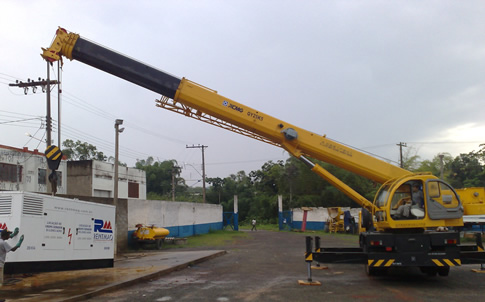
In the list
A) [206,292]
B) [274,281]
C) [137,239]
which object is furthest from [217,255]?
[206,292]

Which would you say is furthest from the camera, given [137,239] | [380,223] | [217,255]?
[137,239]

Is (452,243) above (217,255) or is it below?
above

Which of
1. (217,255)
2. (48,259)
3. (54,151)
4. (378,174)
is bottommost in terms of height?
(217,255)

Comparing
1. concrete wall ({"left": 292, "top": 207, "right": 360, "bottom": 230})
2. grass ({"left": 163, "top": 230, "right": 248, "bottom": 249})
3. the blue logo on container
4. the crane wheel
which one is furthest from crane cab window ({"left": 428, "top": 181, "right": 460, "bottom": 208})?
concrete wall ({"left": 292, "top": 207, "right": 360, "bottom": 230})

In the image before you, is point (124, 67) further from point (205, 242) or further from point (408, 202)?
point (205, 242)

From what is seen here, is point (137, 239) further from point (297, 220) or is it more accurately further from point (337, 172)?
point (337, 172)

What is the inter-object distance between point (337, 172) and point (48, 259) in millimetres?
42817

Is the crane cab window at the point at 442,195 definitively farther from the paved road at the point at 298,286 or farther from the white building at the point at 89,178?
the white building at the point at 89,178

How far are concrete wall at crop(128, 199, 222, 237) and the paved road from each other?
36.6 ft

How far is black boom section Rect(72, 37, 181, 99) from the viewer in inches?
471

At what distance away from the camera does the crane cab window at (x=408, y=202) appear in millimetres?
10305

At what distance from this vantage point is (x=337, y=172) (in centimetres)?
4956

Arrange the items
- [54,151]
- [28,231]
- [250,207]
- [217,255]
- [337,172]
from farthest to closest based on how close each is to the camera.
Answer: [250,207] → [337,172] → [217,255] → [54,151] → [28,231]

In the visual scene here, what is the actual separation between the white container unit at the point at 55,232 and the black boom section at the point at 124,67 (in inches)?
157
